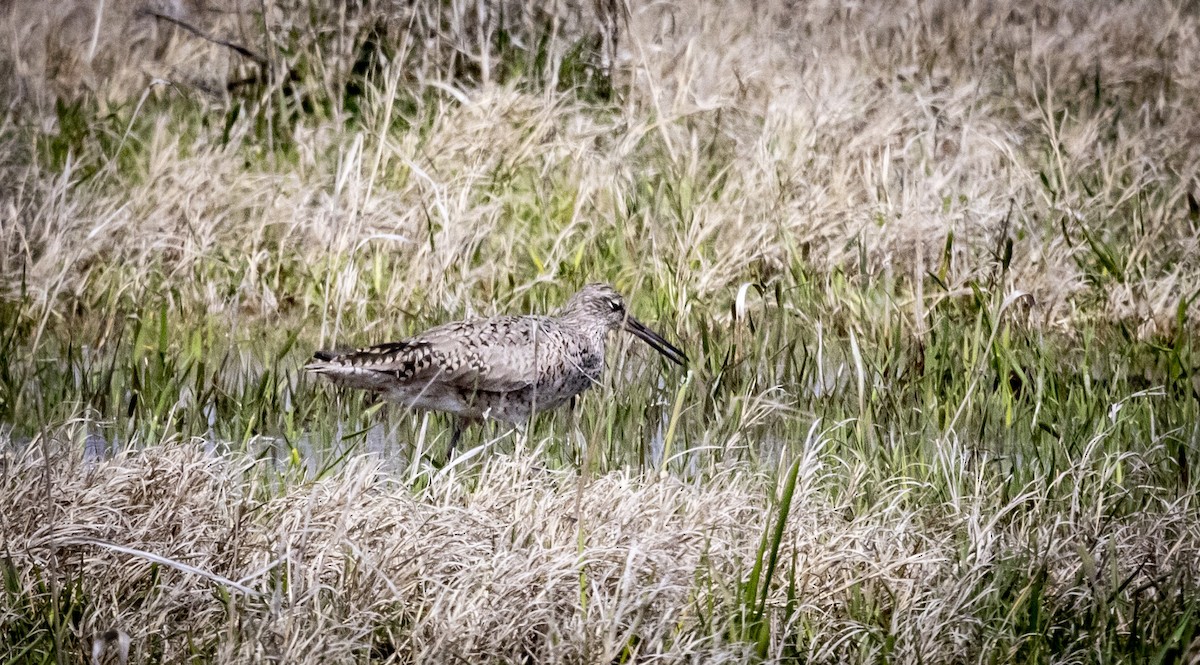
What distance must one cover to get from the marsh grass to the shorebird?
123mm

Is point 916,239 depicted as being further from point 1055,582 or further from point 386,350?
point 1055,582

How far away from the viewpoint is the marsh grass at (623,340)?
11.5ft

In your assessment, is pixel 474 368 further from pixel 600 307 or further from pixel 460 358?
pixel 600 307

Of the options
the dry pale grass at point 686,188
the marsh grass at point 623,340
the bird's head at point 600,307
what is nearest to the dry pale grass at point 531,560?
the marsh grass at point 623,340

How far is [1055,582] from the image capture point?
146 inches

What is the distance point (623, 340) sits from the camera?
18.5 feet

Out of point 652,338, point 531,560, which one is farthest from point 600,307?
point 531,560

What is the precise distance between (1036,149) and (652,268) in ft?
9.50

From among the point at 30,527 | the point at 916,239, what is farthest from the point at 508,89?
the point at 30,527

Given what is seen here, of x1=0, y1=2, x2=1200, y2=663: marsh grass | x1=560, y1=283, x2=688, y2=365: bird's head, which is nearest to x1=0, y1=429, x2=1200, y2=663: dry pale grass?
x1=0, y1=2, x2=1200, y2=663: marsh grass

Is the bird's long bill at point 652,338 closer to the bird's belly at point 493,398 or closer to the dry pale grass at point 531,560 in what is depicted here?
the bird's belly at point 493,398

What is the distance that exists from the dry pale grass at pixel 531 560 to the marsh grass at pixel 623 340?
0.02 meters

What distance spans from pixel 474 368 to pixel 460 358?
90mm

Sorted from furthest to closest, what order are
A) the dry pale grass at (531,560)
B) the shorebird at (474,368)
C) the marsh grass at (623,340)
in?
the shorebird at (474,368) < the marsh grass at (623,340) < the dry pale grass at (531,560)
